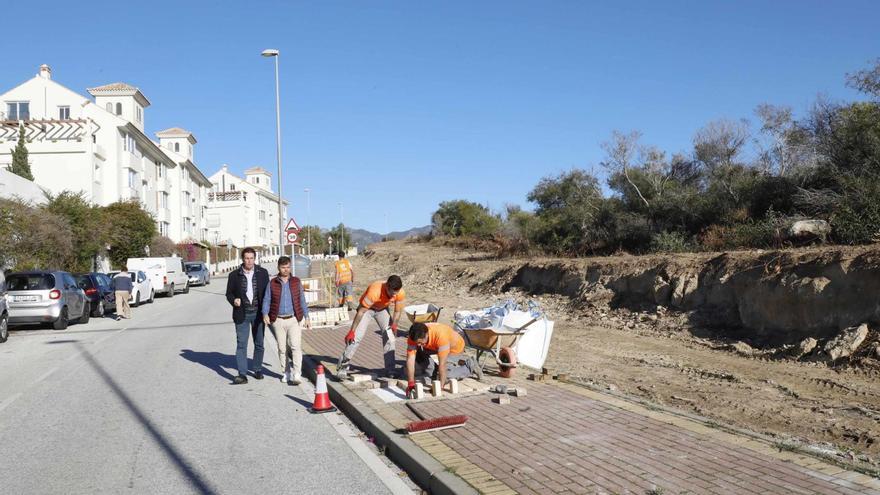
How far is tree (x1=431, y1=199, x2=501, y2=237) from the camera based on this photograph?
2534 inches

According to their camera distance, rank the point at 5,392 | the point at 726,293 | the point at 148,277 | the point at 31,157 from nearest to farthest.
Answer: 1. the point at 5,392
2. the point at 726,293
3. the point at 148,277
4. the point at 31,157

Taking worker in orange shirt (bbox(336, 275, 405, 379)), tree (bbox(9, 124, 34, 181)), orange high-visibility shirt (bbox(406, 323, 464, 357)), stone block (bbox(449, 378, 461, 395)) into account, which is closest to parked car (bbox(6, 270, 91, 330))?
worker in orange shirt (bbox(336, 275, 405, 379))

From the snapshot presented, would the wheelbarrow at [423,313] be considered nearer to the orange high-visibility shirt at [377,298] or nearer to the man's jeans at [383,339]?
the man's jeans at [383,339]

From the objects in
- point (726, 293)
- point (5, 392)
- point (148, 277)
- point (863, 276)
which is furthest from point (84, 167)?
point (863, 276)

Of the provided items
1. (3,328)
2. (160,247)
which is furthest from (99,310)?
(160,247)

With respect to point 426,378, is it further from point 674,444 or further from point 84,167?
point 84,167

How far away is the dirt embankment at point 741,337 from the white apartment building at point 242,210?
65.9m

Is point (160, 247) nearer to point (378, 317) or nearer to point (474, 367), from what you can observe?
point (378, 317)

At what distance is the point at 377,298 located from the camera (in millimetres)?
9359

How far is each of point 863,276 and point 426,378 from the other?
25.7 feet

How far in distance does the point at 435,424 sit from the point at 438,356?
1.65m

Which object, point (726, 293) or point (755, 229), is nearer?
point (726, 293)

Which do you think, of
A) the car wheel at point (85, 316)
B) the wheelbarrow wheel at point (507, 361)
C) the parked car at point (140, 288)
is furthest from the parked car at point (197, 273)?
the wheelbarrow wheel at point (507, 361)

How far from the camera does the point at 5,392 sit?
9.52 meters
